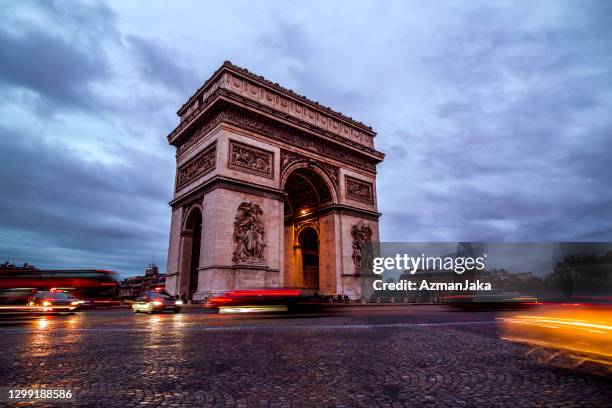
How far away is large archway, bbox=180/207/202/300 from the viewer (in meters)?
24.8

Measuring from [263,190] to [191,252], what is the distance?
7.49 meters

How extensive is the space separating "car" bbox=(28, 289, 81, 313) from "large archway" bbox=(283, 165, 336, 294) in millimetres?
16759

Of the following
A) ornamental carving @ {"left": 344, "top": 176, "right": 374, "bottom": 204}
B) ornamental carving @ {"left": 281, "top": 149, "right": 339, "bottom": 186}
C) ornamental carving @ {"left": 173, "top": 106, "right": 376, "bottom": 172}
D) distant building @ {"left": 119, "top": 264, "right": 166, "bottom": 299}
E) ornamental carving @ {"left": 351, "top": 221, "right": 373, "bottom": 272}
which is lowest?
distant building @ {"left": 119, "top": 264, "right": 166, "bottom": 299}

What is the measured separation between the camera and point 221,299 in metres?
12.7

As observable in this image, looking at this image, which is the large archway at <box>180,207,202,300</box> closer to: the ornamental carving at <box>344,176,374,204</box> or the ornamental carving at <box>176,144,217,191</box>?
the ornamental carving at <box>176,144,217,191</box>

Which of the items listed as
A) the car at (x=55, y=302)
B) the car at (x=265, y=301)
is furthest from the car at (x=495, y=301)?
the car at (x=55, y=302)

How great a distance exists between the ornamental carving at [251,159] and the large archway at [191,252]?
466cm

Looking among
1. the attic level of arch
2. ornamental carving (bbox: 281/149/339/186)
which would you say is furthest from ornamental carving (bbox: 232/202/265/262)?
the attic level of arch

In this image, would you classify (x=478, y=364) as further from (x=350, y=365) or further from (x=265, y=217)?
(x=265, y=217)

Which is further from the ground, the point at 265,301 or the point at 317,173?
the point at 317,173

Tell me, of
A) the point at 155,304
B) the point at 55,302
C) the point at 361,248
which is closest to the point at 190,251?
the point at 155,304

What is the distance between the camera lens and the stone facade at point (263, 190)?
2178 centimetres

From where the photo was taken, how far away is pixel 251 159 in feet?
78.3

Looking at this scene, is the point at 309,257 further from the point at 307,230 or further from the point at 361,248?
the point at 361,248
